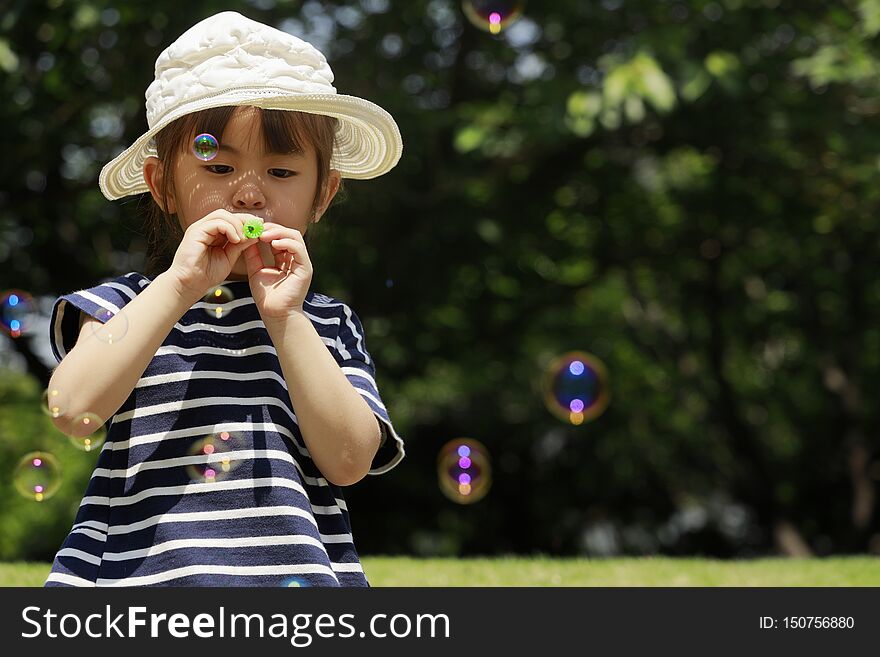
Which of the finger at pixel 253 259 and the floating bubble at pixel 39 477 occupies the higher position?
the finger at pixel 253 259

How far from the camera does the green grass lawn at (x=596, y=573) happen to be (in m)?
4.11

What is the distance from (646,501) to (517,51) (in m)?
4.82

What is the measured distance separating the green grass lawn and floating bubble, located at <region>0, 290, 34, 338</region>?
125cm

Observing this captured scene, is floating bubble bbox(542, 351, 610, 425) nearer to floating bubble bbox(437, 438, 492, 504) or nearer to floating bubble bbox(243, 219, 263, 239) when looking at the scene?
floating bubble bbox(437, 438, 492, 504)

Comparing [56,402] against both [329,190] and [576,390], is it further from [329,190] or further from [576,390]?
[576,390]

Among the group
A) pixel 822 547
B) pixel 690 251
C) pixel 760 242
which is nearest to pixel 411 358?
pixel 690 251

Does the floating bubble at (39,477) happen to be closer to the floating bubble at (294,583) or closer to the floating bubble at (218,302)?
the floating bubble at (218,302)

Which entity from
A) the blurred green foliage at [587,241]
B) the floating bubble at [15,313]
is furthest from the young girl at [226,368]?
the blurred green foliage at [587,241]

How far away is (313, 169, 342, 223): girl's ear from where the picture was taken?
2.26 m

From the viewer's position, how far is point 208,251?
1.96 metres

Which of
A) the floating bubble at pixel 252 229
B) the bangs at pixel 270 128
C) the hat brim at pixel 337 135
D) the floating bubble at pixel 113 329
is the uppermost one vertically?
the hat brim at pixel 337 135

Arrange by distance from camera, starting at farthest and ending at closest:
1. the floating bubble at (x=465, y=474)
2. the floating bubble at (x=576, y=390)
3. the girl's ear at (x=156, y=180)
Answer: the floating bubble at (x=576, y=390) → the floating bubble at (x=465, y=474) → the girl's ear at (x=156, y=180)

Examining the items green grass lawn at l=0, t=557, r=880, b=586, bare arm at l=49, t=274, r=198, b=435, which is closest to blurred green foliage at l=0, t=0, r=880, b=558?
green grass lawn at l=0, t=557, r=880, b=586

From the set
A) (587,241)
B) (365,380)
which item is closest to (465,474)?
(365,380)
